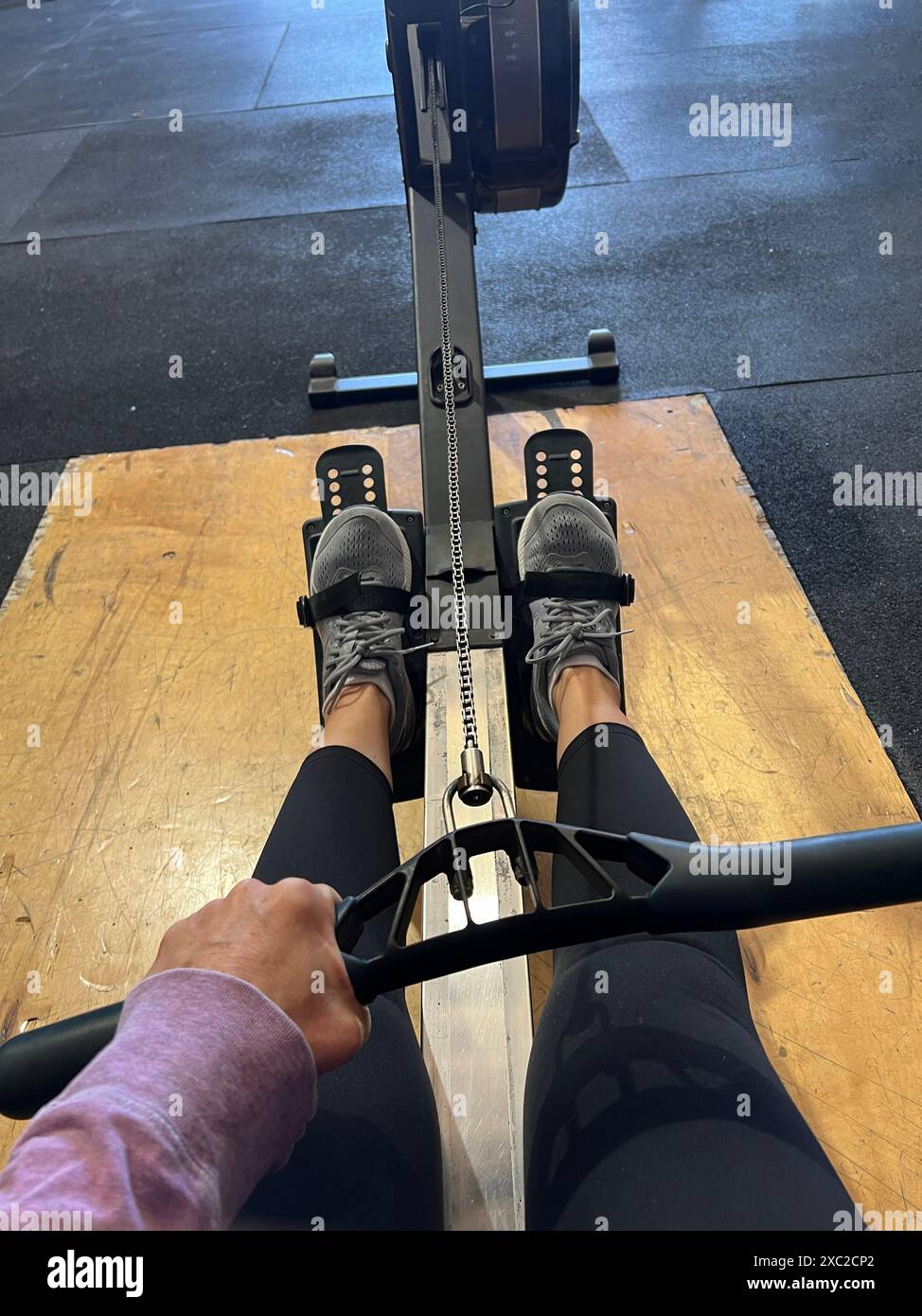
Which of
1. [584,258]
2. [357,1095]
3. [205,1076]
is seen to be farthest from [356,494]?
[584,258]

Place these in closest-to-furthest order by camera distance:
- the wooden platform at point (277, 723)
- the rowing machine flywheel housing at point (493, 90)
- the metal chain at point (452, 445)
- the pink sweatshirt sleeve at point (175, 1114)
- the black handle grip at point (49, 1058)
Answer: the pink sweatshirt sleeve at point (175, 1114) → the black handle grip at point (49, 1058) → the metal chain at point (452, 445) → the wooden platform at point (277, 723) → the rowing machine flywheel housing at point (493, 90)

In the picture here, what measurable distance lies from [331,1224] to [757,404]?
1627 mm

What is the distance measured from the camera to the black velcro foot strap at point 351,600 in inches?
43.1

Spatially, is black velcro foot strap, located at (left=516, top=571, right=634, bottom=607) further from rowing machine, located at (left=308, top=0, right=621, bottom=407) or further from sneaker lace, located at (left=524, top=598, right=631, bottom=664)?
rowing machine, located at (left=308, top=0, right=621, bottom=407)

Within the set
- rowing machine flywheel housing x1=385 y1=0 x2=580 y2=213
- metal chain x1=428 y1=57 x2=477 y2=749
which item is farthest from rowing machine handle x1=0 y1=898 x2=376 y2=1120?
rowing machine flywheel housing x1=385 y1=0 x2=580 y2=213

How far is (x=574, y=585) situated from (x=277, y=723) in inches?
18.6

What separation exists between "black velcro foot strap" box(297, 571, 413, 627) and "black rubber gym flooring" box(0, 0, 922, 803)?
0.53 m

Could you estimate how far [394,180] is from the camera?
8.77 feet

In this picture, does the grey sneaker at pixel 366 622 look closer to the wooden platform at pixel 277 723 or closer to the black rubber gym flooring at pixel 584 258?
the wooden platform at pixel 277 723

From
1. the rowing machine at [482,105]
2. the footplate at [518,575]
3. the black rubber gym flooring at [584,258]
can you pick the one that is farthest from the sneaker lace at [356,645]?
the black rubber gym flooring at [584,258]

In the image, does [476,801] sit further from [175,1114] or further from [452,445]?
[452,445]

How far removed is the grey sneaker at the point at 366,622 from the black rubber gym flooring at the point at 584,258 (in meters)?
0.53

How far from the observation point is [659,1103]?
0.61 m
